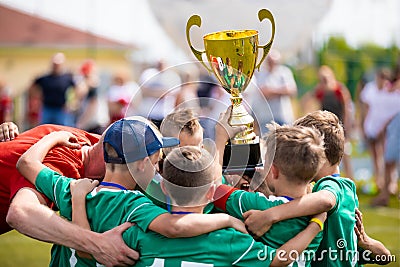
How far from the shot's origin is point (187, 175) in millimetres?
2555

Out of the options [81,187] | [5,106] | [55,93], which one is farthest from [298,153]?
[5,106]

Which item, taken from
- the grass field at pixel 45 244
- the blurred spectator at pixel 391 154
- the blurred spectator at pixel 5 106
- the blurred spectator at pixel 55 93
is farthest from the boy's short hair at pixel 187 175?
the blurred spectator at pixel 5 106

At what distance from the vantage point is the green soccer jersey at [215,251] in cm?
255

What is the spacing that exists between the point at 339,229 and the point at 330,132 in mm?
376

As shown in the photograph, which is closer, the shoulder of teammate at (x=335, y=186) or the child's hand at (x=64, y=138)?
the shoulder of teammate at (x=335, y=186)

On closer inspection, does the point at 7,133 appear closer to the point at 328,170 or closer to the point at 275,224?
the point at 275,224

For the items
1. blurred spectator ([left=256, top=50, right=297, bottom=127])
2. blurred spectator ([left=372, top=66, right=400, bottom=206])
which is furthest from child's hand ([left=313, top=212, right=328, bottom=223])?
blurred spectator ([left=256, top=50, right=297, bottom=127])

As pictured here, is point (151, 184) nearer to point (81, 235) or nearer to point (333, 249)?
point (81, 235)

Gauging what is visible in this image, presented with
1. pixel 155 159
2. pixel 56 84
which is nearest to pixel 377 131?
pixel 56 84

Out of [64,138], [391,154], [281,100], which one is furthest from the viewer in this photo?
[281,100]

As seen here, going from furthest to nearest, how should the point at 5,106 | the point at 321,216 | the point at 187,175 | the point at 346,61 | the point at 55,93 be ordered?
the point at 346,61
the point at 5,106
the point at 55,93
the point at 321,216
the point at 187,175

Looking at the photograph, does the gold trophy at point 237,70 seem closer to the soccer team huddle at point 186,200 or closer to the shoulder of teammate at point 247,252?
the soccer team huddle at point 186,200

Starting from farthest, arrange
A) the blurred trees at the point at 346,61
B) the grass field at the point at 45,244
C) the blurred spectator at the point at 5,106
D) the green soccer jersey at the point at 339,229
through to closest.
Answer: the blurred trees at the point at 346,61 → the blurred spectator at the point at 5,106 → the grass field at the point at 45,244 → the green soccer jersey at the point at 339,229

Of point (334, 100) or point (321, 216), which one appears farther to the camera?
point (334, 100)
